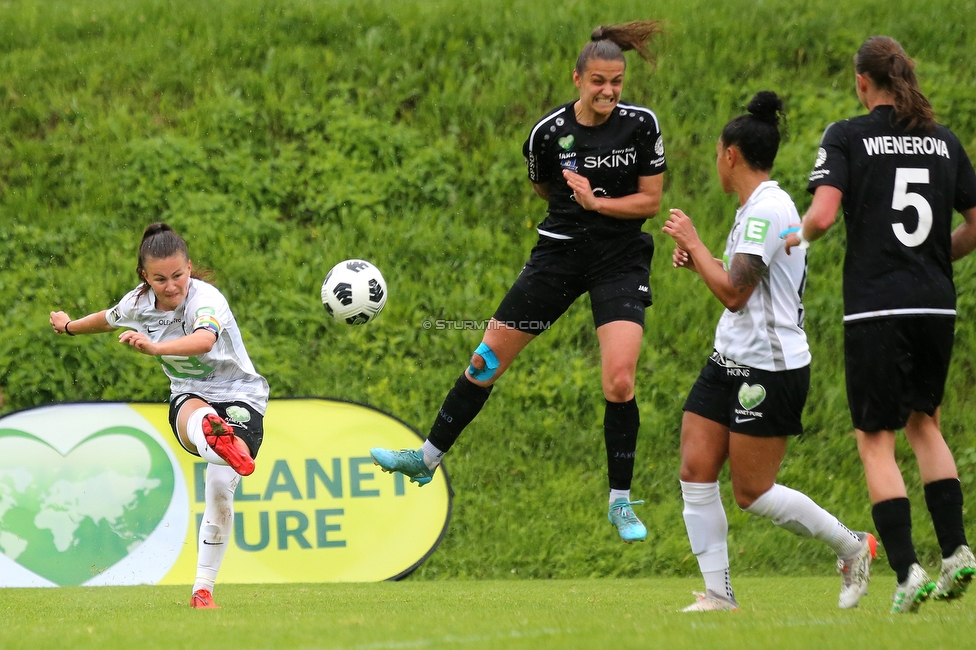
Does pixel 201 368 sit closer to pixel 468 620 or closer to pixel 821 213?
pixel 468 620

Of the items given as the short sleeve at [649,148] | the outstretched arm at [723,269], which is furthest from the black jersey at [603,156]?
the outstretched arm at [723,269]

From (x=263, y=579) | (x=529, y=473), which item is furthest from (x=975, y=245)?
(x=263, y=579)

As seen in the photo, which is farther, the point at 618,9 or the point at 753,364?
the point at 618,9

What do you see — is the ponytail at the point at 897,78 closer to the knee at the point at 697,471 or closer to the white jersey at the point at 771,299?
the white jersey at the point at 771,299

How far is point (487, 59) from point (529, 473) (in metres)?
4.25

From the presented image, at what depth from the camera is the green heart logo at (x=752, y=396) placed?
4715mm

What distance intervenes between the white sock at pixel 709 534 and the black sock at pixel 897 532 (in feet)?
2.61

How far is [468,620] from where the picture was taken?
Answer: 4.49 m

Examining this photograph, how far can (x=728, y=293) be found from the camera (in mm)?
4750

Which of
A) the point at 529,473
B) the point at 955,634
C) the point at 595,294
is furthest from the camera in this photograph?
the point at 529,473

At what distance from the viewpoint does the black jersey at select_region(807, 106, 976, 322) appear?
175 inches

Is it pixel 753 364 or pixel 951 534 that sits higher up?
pixel 753 364

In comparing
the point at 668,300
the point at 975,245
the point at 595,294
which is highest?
the point at 975,245

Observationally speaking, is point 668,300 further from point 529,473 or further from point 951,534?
point 951,534
